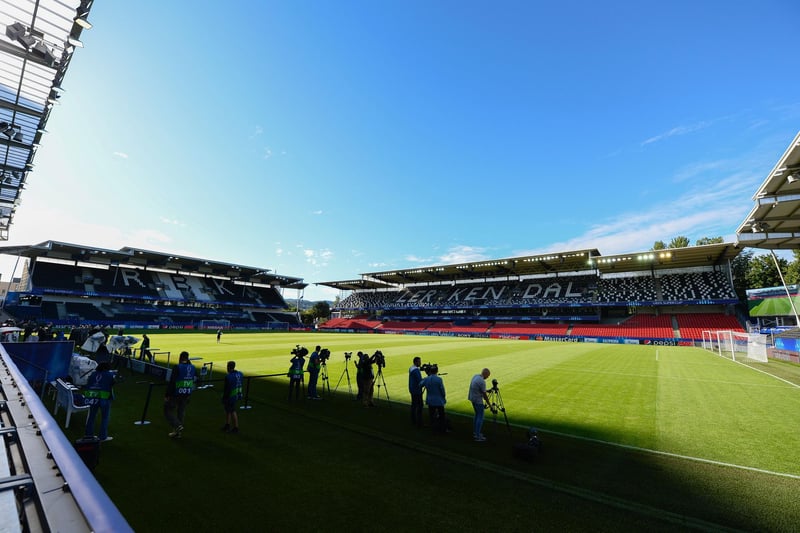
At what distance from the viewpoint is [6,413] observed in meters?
3.59

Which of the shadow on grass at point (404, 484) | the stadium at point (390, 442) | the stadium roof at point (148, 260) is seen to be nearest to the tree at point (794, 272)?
the stadium at point (390, 442)

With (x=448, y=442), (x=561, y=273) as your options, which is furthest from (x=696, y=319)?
(x=448, y=442)

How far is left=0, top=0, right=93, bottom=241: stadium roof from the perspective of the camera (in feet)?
26.3

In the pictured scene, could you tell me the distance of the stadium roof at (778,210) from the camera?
46.9ft

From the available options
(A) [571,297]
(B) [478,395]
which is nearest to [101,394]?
(B) [478,395]

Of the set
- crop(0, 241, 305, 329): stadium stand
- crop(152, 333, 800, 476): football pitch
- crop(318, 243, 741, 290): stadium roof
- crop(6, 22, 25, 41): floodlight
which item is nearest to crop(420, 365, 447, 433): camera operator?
crop(152, 333, 800, 476): football pitch

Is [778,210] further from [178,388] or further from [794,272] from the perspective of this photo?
[794,272]

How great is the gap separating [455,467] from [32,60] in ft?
47.2

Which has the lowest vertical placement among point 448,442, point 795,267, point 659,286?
point 448,442

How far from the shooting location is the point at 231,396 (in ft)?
27.3

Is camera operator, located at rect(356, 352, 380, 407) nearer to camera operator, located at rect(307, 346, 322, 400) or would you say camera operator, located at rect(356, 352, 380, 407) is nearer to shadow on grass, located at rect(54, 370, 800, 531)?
camera operator, located at rect(307, 346, 322, 400)

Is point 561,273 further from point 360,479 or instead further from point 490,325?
point 360,479

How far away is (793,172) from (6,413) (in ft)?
78.2

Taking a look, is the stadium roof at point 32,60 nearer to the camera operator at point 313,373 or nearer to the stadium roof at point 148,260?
the camera operator at point 313,373
